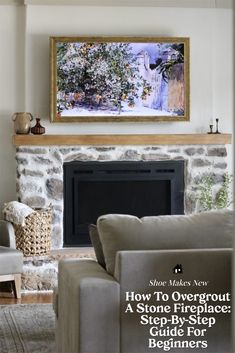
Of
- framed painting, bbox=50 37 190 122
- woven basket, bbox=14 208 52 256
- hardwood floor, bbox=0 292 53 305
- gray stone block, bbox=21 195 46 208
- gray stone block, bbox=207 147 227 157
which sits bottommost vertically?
hardwood floor, bbox=0 292 53 305

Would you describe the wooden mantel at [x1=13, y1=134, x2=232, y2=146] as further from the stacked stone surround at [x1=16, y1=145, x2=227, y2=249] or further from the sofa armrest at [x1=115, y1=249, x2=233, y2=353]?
the sofa armrest at [x1=115, y1=249, x2=233, y2=353]

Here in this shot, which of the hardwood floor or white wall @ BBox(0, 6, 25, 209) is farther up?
white wall @ BBox(0, 6, 25, 209)

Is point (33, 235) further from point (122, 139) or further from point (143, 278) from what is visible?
point (143, 278)

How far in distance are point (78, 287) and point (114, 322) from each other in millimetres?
224

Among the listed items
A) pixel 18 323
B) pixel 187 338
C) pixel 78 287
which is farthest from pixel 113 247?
pixel 18 323

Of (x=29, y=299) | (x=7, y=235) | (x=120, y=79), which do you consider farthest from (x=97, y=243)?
(x=120, y=79)

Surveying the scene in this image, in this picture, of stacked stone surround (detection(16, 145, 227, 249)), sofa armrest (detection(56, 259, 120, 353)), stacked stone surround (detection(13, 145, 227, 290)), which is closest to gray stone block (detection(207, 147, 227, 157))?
stacked stone surround (detection(13, 145, 227, 290))

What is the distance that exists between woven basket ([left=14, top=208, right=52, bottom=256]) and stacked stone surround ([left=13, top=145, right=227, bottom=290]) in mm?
282

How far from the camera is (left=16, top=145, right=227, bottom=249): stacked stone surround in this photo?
24.2ft

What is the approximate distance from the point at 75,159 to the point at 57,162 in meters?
0.19

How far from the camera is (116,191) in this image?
759cm

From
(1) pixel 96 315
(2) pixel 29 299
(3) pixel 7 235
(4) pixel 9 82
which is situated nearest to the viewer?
(1) pixel 96 315

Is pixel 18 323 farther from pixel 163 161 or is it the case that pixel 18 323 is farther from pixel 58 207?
pixel 163 161

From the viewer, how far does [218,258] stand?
3.39 m
